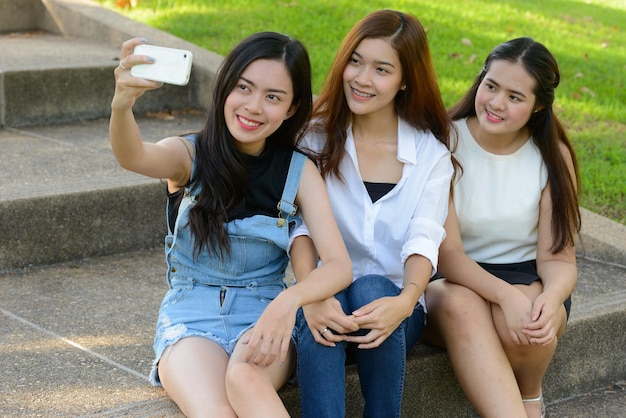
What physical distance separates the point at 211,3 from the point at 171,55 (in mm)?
4623

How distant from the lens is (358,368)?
2.75m

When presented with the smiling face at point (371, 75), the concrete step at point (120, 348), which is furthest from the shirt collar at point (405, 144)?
the concrete step at point (120, 348)

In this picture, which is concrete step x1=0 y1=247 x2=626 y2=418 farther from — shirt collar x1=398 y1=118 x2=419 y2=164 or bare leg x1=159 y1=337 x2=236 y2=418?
shirt collar x1=398 y1=118 x2=419 y2=164

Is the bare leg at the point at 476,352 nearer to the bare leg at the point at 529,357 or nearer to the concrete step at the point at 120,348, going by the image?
the bare leg at the point at 529,357

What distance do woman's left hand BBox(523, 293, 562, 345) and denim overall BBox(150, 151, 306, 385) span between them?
0.77 meters

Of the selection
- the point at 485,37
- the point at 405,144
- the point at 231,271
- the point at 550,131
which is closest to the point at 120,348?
the point at 231,271

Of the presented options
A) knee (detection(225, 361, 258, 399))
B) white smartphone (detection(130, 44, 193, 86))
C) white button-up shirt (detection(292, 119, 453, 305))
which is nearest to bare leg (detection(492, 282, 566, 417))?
white button-up shirt (detection(292, 119, 453, 305))

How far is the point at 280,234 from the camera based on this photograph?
9.25 ft

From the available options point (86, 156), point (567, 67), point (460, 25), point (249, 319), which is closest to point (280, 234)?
point (249, 319)

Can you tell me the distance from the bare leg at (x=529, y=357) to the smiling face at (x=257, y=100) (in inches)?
36.6

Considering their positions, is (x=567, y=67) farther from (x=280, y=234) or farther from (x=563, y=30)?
(x=280, y=234)

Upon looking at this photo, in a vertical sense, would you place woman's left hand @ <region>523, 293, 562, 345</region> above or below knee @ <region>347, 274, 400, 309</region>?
below

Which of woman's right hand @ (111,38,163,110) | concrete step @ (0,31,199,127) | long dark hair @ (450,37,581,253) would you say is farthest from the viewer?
concrete step @ (0,31,199,127)

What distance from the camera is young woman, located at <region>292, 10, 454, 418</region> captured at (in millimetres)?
2730
